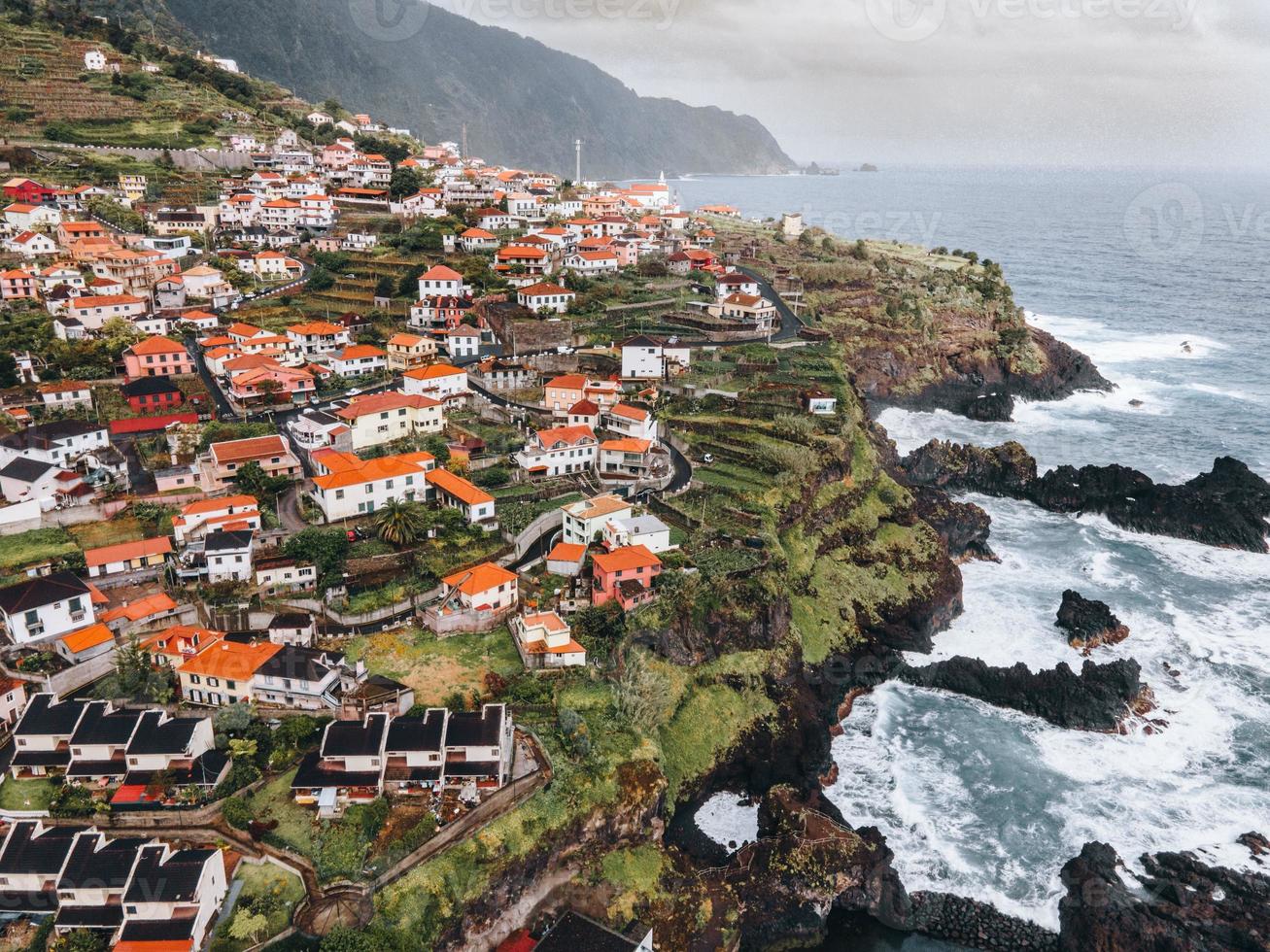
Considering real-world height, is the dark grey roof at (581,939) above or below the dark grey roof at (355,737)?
below

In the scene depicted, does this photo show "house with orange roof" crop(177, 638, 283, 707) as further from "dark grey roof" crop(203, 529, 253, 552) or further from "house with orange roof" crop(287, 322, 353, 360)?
"house with orange roof" crop(287, 322, 353, 360)

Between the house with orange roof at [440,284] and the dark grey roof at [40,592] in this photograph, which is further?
the house with orange roof at [440,284]

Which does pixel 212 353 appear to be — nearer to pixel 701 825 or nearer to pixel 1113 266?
pixel 701 825

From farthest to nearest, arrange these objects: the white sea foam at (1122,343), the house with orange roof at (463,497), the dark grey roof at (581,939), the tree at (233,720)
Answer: the white sea foam at (1122,343) → the house with orange roof at (463,497) → the tree at (233,720) → the dark grey roof at (581,939)

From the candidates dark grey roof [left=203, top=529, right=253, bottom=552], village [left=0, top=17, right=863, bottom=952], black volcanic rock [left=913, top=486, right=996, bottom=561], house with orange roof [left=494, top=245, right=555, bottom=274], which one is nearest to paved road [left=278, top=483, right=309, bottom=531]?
village [left=0, top=17, right=863, bottom=952]

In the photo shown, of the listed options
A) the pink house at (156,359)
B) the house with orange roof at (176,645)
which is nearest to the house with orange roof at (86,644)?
the house with orange roof at (176,645)

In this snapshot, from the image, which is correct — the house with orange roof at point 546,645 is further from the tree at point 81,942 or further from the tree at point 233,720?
the tree at point 81,942

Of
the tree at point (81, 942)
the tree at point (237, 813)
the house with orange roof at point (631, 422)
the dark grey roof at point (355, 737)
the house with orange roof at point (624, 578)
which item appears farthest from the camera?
the house with orange roof at point (631, 422)
